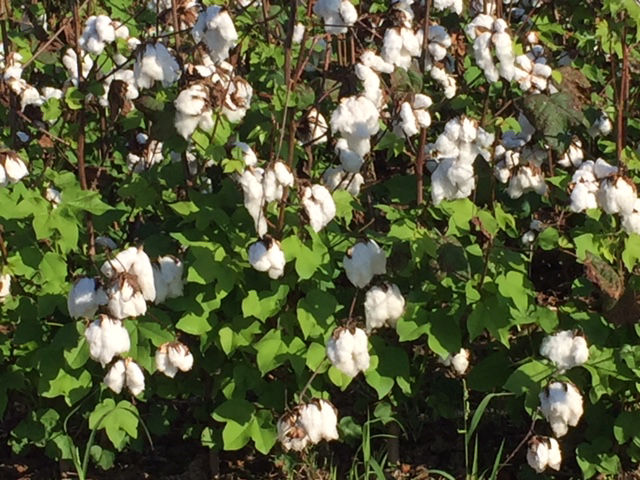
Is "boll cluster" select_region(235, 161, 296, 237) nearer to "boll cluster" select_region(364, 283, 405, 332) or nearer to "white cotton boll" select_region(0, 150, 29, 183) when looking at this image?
"boll cluster" select_region(364, 283, 405, 332)

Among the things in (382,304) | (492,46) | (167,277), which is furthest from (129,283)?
(492,46)

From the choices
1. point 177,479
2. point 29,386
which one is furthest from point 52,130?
point 177,479

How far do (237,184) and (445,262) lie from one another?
28.4 inches

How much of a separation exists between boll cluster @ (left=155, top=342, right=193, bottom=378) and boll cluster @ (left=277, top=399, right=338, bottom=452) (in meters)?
0.37

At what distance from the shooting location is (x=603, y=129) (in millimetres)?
4168

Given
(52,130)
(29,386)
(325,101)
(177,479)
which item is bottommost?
(177,479)

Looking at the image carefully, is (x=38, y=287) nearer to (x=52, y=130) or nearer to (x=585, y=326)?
(x=52, y=130)

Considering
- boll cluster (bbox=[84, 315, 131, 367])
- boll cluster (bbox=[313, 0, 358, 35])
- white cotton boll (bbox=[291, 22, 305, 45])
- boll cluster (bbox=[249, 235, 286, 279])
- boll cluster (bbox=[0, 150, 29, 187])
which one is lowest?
boll cluster (bbox=[84, 315, 131, 367])

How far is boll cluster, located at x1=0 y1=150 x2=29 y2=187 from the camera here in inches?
131

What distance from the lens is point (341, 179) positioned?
3889 mm

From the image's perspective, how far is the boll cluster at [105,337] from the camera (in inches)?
126

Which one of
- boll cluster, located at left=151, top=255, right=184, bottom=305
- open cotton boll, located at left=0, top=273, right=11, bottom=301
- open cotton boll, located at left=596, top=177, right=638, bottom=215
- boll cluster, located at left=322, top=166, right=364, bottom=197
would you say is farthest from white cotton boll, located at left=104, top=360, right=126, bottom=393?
open cotton boll, located at left=596, top=177, right=638, bottom=215

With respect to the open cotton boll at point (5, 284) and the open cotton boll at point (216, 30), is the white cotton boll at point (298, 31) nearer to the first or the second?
the open cotton boll at point (216, 30)

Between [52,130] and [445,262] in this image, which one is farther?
[52,130]
